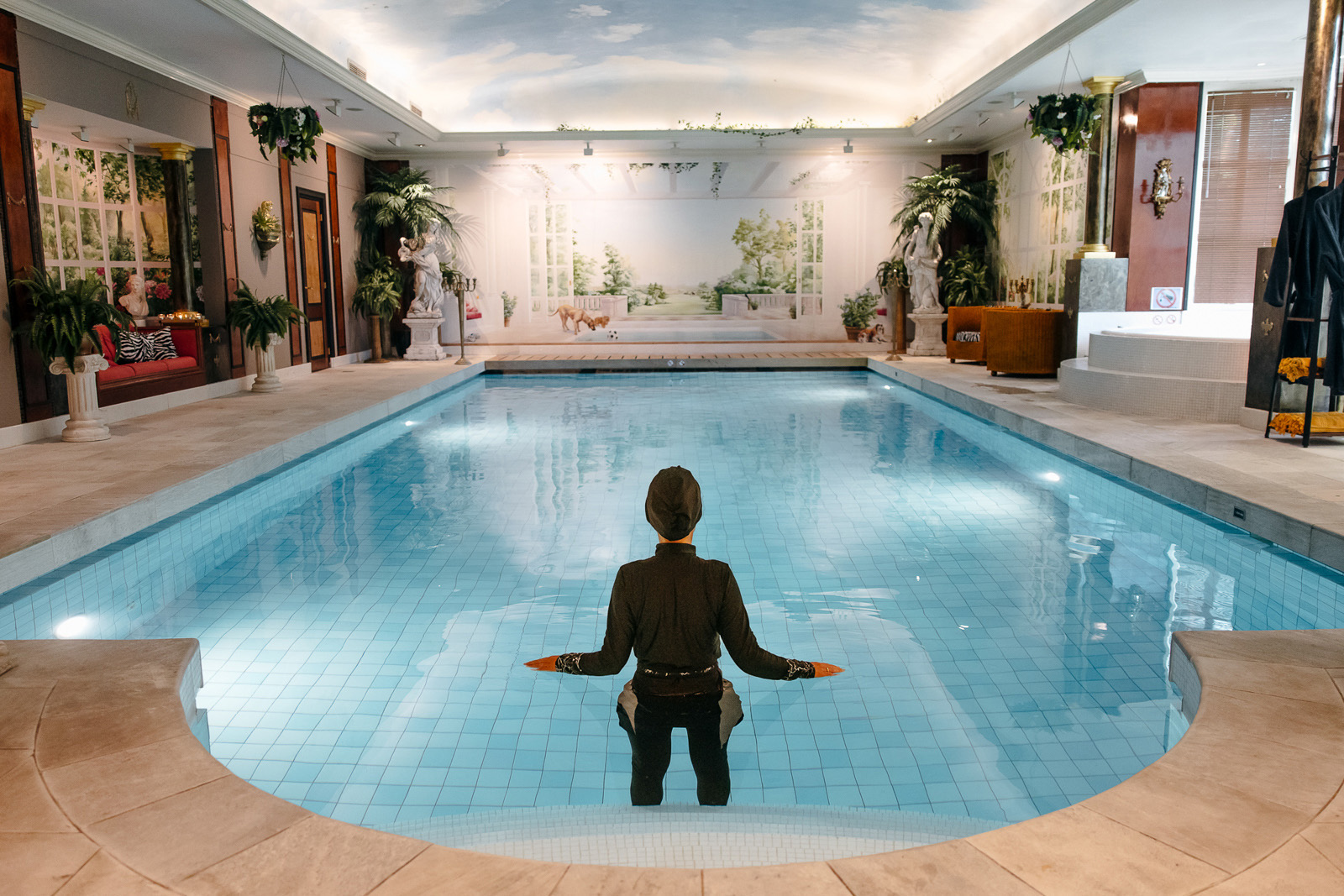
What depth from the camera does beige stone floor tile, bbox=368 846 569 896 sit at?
1735mm

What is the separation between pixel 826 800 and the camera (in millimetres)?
2566

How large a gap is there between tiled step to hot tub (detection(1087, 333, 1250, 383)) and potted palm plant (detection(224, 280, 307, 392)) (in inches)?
→ 301

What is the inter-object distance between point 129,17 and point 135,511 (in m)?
4.33

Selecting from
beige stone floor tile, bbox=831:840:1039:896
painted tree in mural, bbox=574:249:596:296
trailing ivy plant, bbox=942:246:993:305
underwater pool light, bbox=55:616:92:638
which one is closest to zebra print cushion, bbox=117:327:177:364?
underwater pool light, bbox=55:616:92:638

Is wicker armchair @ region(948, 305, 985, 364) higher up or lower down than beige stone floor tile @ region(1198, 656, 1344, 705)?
higher up

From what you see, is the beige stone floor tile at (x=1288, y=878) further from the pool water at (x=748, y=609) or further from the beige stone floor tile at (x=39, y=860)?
the beige stone floor tile at (x=39, y=860)

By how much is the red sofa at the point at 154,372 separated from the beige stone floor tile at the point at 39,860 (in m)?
6.19

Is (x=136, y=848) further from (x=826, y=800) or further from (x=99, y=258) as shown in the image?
(x=99, y=258)

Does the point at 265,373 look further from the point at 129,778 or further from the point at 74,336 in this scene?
the point at 129,778

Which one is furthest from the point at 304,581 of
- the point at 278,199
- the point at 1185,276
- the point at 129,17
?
the point at 1185,276

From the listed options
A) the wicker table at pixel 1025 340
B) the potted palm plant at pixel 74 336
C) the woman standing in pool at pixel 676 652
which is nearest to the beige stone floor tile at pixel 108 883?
the woman standing in pool at pixel 676 652

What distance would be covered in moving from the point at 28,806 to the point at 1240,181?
35.0 feet

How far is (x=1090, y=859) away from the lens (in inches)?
71.0

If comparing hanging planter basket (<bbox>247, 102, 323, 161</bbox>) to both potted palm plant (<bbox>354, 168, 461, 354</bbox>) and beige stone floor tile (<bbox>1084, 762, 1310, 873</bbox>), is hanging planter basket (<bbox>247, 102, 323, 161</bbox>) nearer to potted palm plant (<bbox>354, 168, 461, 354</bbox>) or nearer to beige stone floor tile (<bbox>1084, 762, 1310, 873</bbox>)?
potted palm plant (<bbox>354, 168, 461, 354</bbox>)
